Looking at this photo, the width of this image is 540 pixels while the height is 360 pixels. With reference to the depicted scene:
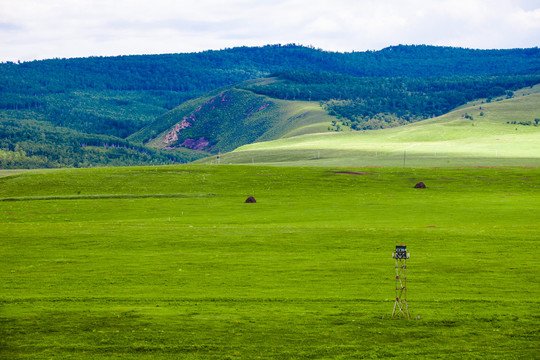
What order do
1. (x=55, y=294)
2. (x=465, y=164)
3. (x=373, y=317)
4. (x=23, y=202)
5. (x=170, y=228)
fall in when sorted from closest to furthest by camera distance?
(x=373, y=317)
(x=55, y=294)
(x=170, y=228)
(x=23, y=202)
(x=465, y=164)

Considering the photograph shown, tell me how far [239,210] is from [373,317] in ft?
163

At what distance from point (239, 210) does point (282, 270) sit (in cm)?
3968

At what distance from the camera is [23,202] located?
81688mm

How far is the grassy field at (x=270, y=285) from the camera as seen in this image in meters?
20.9

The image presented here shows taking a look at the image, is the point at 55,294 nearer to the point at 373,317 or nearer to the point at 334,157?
the point at 373,317

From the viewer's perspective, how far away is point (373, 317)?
77.5ft

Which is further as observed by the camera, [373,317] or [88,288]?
[88,288]

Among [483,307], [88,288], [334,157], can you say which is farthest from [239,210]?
[334,157]

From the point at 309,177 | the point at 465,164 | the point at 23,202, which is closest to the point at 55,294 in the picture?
the point at 23,202

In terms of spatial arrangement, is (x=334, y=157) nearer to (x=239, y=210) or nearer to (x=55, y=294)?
(x=239, y=210)

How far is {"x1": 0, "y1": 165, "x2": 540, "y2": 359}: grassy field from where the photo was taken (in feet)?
68.6

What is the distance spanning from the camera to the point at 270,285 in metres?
29.4

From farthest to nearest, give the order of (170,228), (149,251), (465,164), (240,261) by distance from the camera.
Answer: (465,164), (170,228), (149,251), (240,261)

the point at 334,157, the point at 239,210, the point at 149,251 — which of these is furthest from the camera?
the point at 334,157
